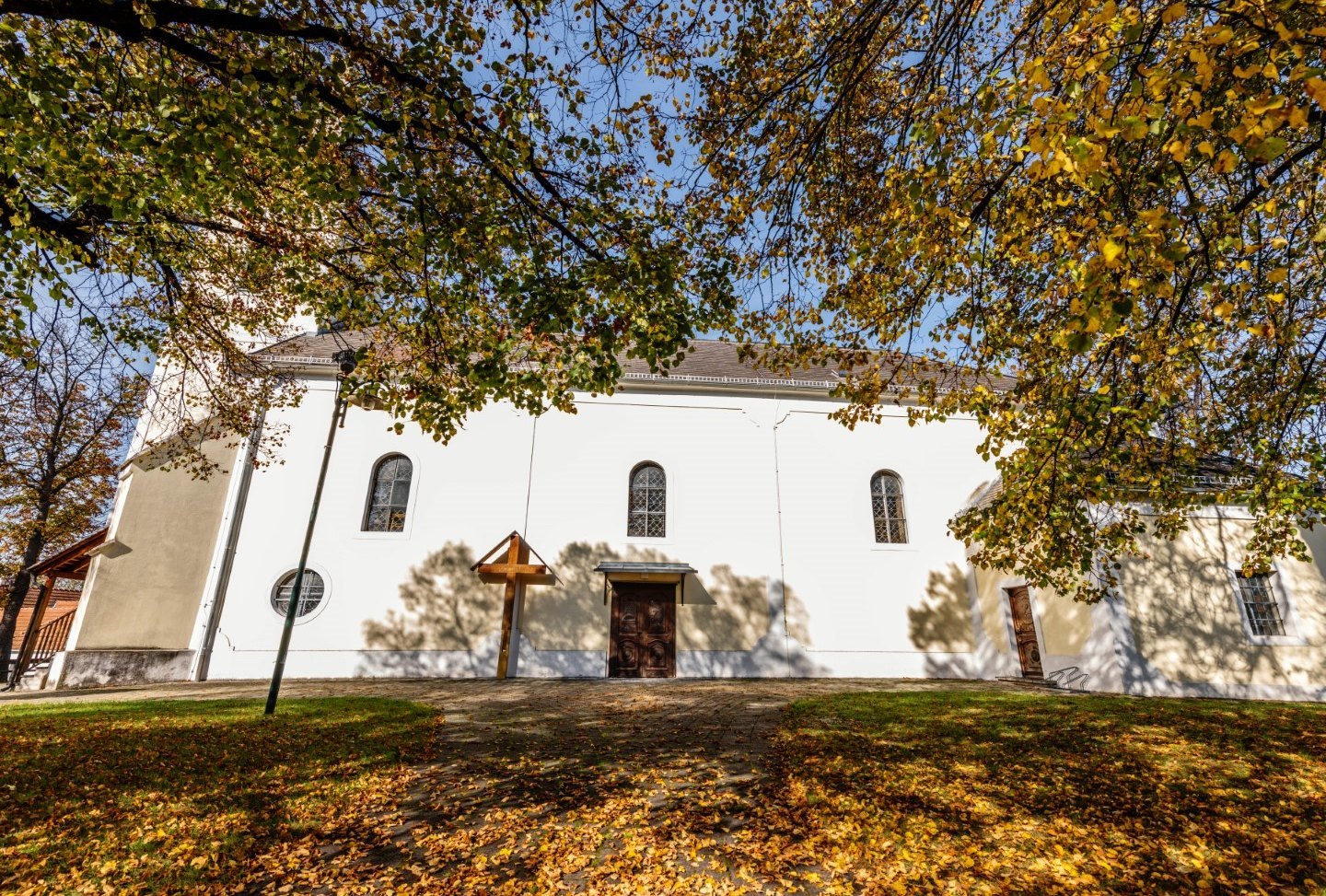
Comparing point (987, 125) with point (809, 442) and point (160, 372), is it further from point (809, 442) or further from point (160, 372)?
point (160, 372)

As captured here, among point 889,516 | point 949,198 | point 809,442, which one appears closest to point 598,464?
point 809,442

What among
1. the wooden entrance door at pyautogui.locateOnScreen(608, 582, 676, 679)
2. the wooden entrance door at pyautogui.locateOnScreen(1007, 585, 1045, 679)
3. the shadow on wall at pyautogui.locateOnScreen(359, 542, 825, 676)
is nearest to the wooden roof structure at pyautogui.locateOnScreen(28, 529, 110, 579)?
the shadow on wall at pyautogui.locateOnScreen(359, 542, 825, 676)

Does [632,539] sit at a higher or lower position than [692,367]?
lower

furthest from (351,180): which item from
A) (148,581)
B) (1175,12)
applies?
(148,581)

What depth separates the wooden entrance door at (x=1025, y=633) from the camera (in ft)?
43.2

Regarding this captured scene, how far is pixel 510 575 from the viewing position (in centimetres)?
1313

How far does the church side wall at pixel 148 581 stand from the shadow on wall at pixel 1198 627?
1870 cm

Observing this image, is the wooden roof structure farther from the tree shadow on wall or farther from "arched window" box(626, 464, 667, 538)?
"arched window" box(626, 464, 667, 538)

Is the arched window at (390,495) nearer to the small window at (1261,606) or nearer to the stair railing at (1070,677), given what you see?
the stair railing at (1070,677)

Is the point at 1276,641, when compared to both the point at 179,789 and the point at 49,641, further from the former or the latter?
the point at 49,641

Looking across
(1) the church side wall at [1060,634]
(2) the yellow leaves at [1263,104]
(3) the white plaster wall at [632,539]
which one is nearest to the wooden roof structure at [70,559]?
(3) the white plaster wall at [632,539]

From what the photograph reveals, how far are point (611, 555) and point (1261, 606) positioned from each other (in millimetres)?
13530

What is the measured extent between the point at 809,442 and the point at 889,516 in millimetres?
2914

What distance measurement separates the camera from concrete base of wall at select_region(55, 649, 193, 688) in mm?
12000
